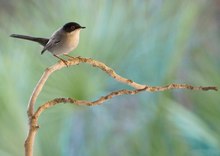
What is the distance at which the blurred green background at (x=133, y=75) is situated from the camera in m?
1.50

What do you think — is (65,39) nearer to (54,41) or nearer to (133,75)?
(54,41)

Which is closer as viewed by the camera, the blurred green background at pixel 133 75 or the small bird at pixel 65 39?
the small bird at pixel 65 39

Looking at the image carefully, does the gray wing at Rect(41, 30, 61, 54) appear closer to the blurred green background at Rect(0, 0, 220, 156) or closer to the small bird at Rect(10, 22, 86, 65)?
the small bird at Rect(10, 22, 86, 65)

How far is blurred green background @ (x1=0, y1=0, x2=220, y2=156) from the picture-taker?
150 cm

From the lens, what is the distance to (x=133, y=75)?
1553mm

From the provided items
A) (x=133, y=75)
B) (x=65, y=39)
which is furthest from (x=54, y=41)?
(x=133, y=75)

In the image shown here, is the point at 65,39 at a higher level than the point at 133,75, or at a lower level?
lower

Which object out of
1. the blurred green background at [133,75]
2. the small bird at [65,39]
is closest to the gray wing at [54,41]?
the small bird at [65,39]

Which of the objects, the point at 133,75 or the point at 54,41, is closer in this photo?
the point at 54,41

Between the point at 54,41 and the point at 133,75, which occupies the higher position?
the point at 133,75

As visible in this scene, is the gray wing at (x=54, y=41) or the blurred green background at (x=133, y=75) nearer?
the gray wing at (x=54, y=41)

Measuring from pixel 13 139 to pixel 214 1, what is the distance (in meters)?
0.80

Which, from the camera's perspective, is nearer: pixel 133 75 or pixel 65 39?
pixel 65 39

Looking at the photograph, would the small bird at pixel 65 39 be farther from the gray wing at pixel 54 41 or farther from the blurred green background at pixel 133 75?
the blurred green background at pixel 133 75
